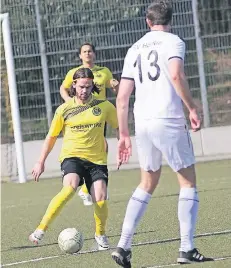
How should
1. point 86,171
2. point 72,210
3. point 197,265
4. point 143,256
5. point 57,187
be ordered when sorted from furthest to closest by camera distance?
point 57,187
point 72,210
point 86,171
point 143,256
point 197,265

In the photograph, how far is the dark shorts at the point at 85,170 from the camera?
Result: 9.70 m

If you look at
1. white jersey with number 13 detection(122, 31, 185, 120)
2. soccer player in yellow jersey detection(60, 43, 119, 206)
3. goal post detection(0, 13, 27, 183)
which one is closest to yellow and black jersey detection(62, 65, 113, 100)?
soccer player in yellow jersey detection(60, 43, 119, 206)

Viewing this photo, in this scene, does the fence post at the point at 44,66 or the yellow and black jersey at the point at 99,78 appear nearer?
the yellow and black jersey at the point at 99,78

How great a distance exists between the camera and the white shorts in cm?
782

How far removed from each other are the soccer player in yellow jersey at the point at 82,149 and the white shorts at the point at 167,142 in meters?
1.73

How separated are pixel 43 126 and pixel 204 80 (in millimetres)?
3132

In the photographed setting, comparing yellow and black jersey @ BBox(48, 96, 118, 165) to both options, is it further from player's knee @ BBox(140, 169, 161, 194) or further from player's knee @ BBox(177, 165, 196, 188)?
player's knee @ BBox(177, 165, 196, 188)

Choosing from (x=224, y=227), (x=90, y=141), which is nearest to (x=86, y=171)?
(x=90, y=141)

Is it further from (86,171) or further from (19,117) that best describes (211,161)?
(86,171)

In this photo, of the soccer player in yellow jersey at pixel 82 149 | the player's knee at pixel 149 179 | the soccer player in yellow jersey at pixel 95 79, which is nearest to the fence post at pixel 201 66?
the soccer player in yellow jersey at pixel 95 79

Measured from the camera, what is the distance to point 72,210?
1342 centimetres

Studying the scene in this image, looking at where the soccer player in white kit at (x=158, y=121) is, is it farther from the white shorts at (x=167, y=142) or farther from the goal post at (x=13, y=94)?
the goal post at (x=13, y=94)

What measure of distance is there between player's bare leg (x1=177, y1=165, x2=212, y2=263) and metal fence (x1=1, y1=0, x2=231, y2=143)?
39.1 feet

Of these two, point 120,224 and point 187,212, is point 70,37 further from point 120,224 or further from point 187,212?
point 187,212
